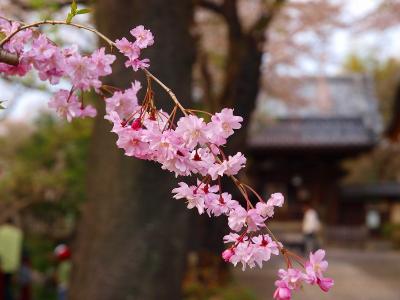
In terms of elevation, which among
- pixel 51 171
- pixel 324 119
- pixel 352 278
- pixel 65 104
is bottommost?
pixel 65 104

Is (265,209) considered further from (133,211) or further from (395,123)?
(395,123)

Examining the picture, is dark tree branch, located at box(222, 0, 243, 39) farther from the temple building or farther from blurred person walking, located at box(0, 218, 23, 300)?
the temple building

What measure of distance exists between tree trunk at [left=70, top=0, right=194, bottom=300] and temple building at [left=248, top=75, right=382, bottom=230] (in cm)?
1307

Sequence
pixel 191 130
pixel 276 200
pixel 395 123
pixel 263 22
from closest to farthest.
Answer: pixel 191 130 < pixel 276 200 < pixel 263 22 < pixel 395 123

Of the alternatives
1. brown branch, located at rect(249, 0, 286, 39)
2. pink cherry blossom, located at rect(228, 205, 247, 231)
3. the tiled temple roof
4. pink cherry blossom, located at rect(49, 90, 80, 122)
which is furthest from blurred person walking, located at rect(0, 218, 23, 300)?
the tiled temple roof

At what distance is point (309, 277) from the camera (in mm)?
1537

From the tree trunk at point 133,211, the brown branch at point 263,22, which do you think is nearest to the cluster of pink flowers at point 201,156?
the tree trunk at point 133,211

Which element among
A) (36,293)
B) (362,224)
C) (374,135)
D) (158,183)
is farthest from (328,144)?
(158,183)

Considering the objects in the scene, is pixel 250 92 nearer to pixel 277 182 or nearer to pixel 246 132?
pixel 246 132

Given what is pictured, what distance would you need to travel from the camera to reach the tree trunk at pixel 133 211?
17.7 feet

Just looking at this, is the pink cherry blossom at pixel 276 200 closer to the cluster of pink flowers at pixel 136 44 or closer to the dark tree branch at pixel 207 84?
the cluster of pink flowers at pixel 136 44

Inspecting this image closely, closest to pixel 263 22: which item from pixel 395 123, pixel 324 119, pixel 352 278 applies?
pixel 395 123

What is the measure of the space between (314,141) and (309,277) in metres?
18.0

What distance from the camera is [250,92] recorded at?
9.90 metres
